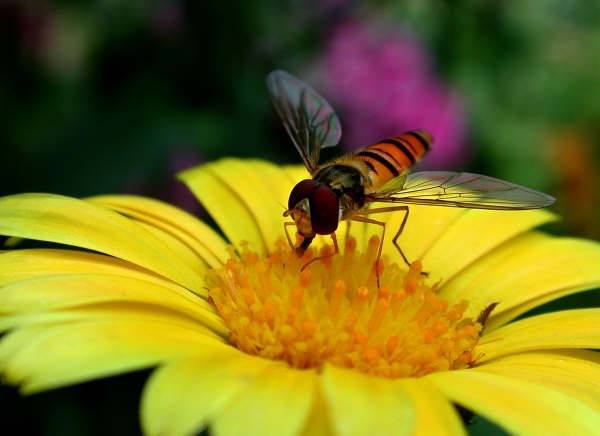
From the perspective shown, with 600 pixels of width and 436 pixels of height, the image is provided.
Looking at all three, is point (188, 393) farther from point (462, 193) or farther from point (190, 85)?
point (190, 85)

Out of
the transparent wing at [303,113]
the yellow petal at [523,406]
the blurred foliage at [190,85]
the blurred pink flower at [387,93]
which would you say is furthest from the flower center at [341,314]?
the blurred pink flower at [387,93]

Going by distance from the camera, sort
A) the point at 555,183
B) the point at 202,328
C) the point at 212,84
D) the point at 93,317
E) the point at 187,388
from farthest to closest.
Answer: the point at 555,183, the point at 212,84, the point at 202,328, the point at 93,317, the point at 187,388

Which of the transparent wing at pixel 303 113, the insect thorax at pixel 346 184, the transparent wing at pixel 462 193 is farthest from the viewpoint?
the transparent wing at pixel 303 113

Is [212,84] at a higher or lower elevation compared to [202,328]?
higher

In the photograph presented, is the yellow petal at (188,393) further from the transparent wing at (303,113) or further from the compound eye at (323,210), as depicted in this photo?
the transparent wing at (303,113)

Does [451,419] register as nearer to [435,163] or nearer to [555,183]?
[435,163]

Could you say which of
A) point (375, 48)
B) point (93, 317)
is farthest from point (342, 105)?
point (93, 317)
